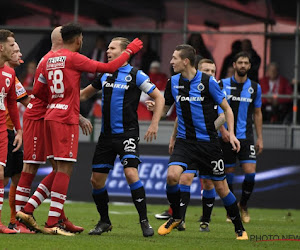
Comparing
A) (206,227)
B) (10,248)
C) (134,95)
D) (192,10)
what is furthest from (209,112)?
(192,10)

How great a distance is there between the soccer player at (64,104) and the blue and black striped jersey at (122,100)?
465 millimetres

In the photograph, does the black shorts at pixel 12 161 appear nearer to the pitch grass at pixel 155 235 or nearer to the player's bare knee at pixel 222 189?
the pitch grass at pixel 155 235

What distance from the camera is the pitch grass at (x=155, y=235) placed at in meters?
8.44

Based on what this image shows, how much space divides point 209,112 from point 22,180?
239 centimetres

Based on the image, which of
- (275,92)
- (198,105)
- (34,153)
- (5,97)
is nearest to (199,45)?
(275,92)

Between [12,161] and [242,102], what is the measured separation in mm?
4409

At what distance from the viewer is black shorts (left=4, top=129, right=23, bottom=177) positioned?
33.3 ft

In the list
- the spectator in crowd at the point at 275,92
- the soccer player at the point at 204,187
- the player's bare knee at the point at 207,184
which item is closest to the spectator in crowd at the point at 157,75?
the spectator in crowd at the point at 275,92

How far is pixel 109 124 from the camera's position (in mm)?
9711

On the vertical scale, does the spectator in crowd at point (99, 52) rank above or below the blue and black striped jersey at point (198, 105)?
above

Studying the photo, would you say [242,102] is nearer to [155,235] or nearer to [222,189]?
[222,189]

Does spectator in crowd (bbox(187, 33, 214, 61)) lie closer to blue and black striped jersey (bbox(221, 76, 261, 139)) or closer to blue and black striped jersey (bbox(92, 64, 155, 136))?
blue and black striped jersey (bbox(221, 76, 261, 139))

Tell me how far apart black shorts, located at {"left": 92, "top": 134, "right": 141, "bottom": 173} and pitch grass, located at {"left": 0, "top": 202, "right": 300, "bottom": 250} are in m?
0.82

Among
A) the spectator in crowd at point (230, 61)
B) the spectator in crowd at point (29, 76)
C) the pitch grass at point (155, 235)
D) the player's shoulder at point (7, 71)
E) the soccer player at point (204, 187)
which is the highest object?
the spectator in crowd at point (230, 61)
